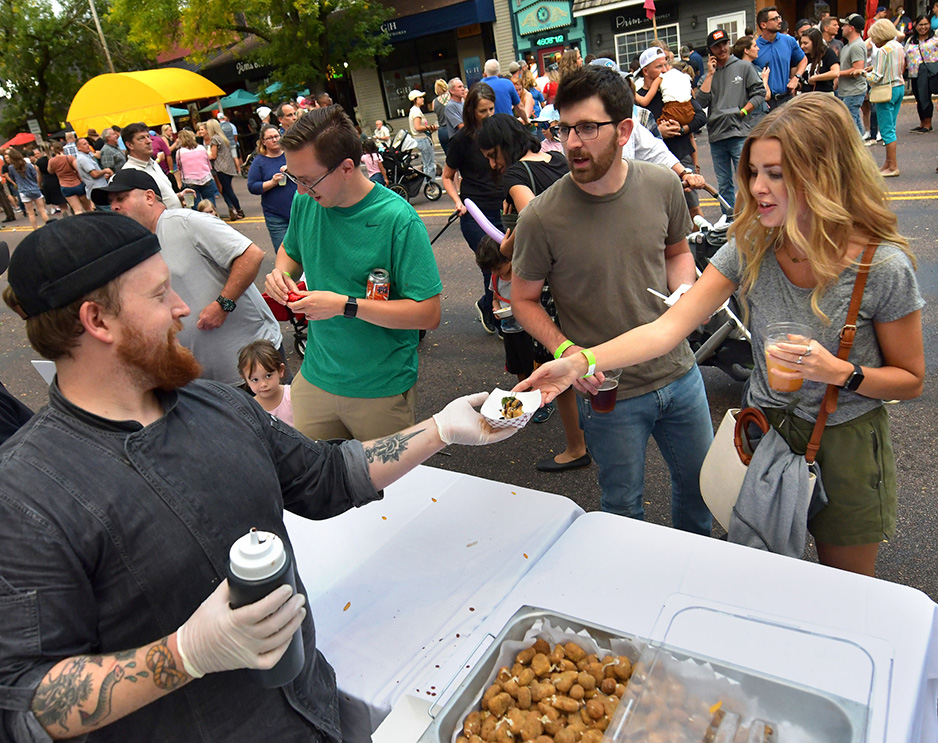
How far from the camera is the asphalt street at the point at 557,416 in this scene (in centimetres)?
338

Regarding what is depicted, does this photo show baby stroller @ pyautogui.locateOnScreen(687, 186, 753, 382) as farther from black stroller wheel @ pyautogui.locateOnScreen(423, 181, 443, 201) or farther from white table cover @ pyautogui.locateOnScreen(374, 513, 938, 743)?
black stroller wheel @ pyautogui.locateOnScreen(423, 181, 443, 201)

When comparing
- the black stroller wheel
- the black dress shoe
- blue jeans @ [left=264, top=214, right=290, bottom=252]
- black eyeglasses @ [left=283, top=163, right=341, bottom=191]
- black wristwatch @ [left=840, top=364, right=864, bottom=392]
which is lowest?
the black dress shoe

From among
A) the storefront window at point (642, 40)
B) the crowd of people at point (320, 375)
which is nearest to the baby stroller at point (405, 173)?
the crowd of people at point (320, 375)

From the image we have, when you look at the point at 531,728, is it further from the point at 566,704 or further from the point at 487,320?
the point at 487,320

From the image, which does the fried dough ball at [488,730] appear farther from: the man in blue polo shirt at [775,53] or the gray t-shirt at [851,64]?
the gray t-shirt at [851,64]

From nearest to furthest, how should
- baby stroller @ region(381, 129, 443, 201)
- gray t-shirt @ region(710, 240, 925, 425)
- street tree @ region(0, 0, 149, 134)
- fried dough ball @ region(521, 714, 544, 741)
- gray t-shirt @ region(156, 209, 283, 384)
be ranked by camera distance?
fried dough ball @ region(521, 714, 544, 741) → gray t-shirt @ region(710, 240, 925, 425) → gray t-shirt @ region(156, 209, 283, 384) → baby stroller @ region(381, 129, 443, 201) → street tree @ region(0, 0, 149, 134)

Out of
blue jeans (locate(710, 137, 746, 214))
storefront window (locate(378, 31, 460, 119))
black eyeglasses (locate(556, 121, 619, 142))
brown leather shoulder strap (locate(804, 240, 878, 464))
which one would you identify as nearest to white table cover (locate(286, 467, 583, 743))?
brown leather shoulder strap (locate(804, 240, 878, 464))

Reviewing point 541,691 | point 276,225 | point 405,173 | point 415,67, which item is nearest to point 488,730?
point 541,691

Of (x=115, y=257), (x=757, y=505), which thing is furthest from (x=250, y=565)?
(x=757, y=505)

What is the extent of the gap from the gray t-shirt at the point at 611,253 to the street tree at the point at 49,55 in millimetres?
38042

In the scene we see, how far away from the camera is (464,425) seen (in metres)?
2.13

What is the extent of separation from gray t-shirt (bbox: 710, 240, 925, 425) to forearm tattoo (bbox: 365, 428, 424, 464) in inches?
43.8

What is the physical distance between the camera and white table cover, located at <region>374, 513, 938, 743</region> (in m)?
1.60

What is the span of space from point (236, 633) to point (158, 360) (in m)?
0.63
